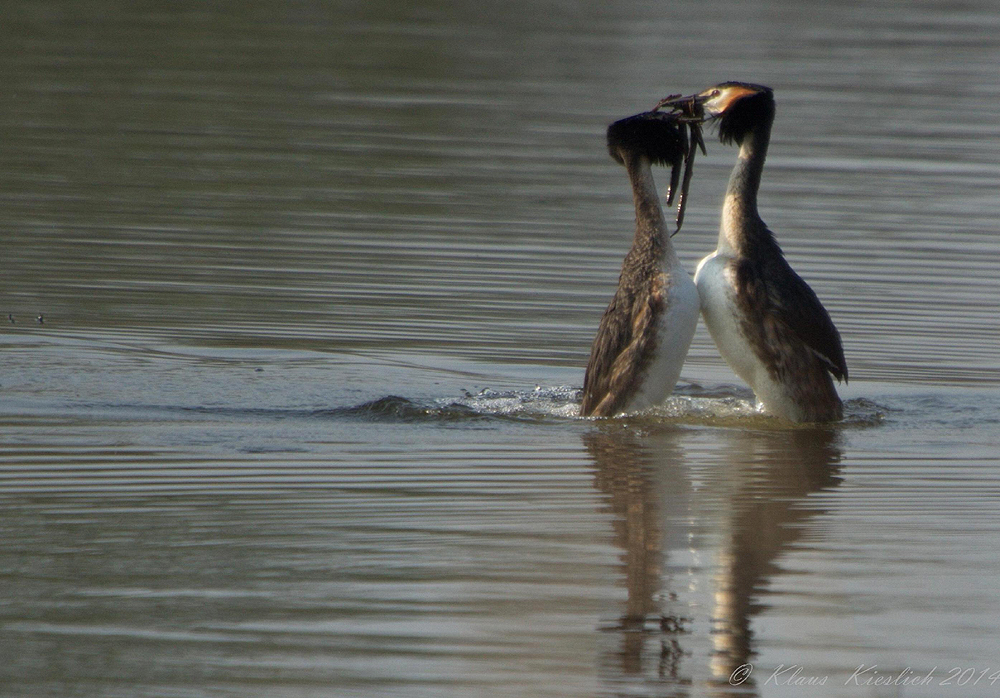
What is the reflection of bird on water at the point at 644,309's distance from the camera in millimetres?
8508

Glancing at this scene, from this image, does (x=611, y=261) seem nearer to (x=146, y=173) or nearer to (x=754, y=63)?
(x=146, y=173)

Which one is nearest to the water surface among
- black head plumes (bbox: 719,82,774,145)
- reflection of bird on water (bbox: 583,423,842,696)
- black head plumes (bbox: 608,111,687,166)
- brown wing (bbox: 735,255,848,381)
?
reflection of bird on water (bbox: 583,423,842,696)

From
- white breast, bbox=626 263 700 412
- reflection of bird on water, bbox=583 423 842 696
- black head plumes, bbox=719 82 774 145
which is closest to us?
reflection of bird on water, bbox=583 423 842 696

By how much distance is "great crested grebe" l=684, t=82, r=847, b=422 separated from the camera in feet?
28.1

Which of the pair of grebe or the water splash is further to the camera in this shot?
the water splash

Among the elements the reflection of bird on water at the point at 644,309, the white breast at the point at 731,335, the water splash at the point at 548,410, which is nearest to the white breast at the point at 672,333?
the reflection of bird on water at the point at 644,309

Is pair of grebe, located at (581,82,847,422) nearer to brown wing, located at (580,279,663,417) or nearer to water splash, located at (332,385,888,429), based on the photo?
brown wing, located at (580,279,663,417)

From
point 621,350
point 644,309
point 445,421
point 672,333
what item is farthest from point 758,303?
point 445,421

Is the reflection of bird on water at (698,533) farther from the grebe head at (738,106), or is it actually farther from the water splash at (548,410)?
the grebe head at (738,106)

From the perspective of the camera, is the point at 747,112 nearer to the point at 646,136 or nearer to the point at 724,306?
the point at 646,136

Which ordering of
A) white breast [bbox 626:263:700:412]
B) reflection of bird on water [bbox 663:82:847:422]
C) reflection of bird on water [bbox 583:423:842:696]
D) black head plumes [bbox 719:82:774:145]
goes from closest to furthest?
reflection of bird on water [bbox 583:423:842:696], white breast [bbox 626:263:700:412], reflection of bird on water [bbox 663:82:847:422], black head plumes [bbox 719:82:774:145]

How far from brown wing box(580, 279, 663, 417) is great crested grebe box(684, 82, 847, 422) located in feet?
1.16

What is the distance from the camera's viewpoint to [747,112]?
8875mm

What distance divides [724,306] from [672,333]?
0.32m
